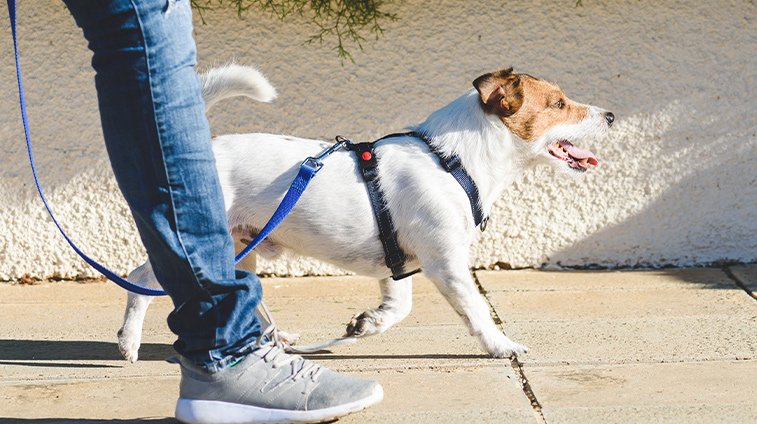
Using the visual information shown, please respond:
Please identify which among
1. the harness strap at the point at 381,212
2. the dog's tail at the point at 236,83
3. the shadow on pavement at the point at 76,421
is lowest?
→ the shadow on pavement at the point at 76,421

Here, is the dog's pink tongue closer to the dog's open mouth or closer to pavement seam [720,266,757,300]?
the dog's open mouth

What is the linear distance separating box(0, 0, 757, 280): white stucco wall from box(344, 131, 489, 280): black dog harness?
58.7 inches

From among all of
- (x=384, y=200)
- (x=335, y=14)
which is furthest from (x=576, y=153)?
(x=335, y=14)

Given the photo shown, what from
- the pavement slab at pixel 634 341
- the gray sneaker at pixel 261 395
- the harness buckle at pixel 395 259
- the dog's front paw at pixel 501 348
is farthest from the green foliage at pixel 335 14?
the gray sneaker at pixel 261 395

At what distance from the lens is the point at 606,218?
4879 millimetres

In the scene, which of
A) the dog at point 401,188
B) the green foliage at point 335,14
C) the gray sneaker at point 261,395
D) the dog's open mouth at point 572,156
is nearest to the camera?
the gray sneaker at point 261,395

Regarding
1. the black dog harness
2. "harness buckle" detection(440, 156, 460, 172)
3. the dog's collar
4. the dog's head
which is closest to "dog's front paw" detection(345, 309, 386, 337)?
the black dog harness

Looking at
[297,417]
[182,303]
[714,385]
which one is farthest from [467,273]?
[182,303]

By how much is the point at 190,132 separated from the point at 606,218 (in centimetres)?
346

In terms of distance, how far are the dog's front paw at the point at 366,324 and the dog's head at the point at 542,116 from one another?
1005 mm

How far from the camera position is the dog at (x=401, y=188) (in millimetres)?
3176

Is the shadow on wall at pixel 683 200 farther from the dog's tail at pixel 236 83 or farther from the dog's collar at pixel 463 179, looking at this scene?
the dog's tail at pixel 236 83

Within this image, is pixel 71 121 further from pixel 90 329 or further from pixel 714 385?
pixel 714 385

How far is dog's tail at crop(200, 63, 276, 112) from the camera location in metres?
3.23
